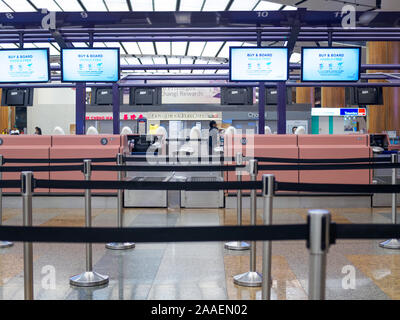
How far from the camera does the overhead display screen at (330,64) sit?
31.6 feet

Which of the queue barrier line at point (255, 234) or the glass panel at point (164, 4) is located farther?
the glass panel at point (164, 4)

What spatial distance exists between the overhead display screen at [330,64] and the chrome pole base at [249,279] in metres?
6.54

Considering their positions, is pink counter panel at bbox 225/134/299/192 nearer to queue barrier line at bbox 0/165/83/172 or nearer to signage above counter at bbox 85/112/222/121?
queue barrier line at bbox 0/165/83/172

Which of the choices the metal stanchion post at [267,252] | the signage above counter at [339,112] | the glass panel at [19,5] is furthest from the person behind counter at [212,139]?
the signage above counter at [339,112]

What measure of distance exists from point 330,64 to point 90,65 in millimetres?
4880

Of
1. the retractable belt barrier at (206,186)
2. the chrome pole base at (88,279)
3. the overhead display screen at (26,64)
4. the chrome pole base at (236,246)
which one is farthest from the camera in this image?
the overhead display screen at (26,64)

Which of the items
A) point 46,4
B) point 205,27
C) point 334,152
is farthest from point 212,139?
point 46,4

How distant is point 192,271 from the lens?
409cm

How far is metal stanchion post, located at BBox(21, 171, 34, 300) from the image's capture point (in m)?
2.58

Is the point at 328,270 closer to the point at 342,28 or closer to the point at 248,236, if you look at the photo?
the point at 248,236

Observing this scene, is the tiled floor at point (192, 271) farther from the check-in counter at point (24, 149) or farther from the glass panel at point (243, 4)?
the glass panel at point (243, 4)

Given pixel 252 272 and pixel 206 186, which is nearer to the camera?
pixel 206 186

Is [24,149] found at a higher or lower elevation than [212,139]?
lower

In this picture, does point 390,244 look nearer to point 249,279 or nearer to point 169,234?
point 249,279
